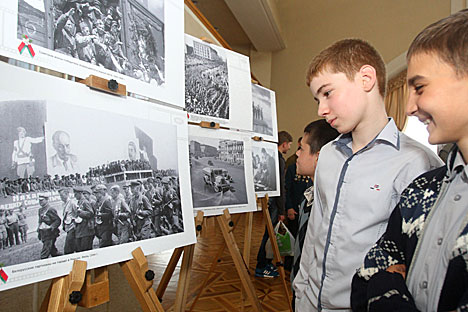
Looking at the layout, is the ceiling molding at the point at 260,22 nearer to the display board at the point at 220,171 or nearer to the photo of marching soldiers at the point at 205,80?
the photo of marching soldiers at the point at 205,80

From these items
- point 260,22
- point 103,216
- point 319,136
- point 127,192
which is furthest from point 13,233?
point 260,22

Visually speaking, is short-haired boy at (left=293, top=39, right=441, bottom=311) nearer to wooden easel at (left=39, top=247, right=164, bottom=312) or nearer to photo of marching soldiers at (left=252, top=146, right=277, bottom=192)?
wooden easel at (left=39, top=247, right=164, bottom=312)

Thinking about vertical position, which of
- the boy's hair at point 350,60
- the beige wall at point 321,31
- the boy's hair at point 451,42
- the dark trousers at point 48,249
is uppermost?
the beige wall at point 321,31

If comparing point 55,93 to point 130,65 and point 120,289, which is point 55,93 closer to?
point 130,65

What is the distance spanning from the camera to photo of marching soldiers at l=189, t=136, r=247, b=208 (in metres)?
1.85

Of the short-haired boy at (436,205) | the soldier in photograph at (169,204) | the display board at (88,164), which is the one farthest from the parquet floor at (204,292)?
the short-haired boy at (436,205)

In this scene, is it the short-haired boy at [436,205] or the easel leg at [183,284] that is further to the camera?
the easel leg at [183,284]

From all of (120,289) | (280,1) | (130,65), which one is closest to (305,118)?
(280,1)

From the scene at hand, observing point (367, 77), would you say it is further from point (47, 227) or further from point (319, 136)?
point (47, 227)

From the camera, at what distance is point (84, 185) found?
1051 millimetres

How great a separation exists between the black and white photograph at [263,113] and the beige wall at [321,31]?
4.43 meters

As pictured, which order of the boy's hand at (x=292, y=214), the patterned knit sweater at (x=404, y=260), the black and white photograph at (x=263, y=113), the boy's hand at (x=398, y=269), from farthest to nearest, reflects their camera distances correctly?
1. the boy's hand at (x=292, y=214)
2. the black and white photograph at (x=263, y=113)
3. the boy's hand at (x=398, y=269)
4. the patterned knit sweater at (x=404, y=260)

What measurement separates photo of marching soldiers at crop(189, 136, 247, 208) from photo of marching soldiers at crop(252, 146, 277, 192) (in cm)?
50

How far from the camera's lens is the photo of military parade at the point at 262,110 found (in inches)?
109
